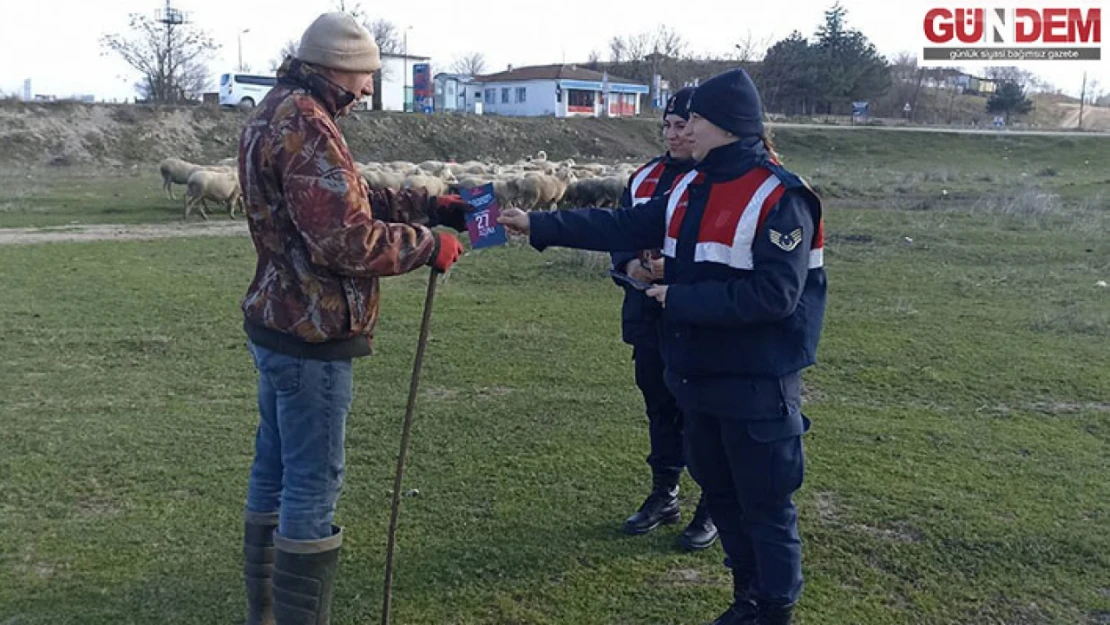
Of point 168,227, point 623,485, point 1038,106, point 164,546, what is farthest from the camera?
point 1038,106

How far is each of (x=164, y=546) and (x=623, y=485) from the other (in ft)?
7.46

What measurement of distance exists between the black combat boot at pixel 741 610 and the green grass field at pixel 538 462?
20cm

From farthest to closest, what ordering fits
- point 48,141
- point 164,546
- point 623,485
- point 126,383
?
point 48,141 < point 126,383 < point 623,485 < point 164,546

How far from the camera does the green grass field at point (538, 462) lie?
3996 millimetres

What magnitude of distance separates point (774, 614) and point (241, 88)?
47864 millimetres

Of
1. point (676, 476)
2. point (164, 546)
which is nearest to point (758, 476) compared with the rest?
point (676, 476)

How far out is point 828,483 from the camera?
17.0 ft

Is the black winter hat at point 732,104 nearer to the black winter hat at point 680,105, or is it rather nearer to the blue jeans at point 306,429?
the black winter hat at point 680,105

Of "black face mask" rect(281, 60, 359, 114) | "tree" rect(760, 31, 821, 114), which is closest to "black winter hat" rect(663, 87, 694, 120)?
"black face mask" rect(281, 60, 359, 114)

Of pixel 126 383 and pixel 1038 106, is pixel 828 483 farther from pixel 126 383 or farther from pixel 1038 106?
pixel 1038 106

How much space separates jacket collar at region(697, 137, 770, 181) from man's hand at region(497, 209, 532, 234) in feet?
2.39

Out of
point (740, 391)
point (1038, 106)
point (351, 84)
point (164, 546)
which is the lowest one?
point (164, 546)

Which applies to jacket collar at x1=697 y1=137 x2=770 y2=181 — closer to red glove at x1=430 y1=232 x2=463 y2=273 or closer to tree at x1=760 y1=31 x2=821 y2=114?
red glove at x1=430 y1=232 x2=463 y2=273

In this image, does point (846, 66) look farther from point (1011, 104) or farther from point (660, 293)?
point (660, 293)
